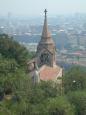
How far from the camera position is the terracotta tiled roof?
2014cm

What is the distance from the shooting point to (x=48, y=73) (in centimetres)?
2084

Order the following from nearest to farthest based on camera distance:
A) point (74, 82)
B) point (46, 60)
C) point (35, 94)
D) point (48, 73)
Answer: point (35, 94), point (74, 82), point (48, 73), point (46, 60)

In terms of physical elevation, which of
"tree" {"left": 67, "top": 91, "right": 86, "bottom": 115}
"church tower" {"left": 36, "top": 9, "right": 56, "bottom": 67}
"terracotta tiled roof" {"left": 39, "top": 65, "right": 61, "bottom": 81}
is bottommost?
"tree" {"left": 67, "top": 91, "right": 86, "bottom": 115}

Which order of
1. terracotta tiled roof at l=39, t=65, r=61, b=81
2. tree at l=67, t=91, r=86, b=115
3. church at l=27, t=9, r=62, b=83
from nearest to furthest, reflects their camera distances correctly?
tree at l=67, t=91, r=86, b=115, terracotta tiled roof at l=39, t=65, r=61, b=81, church at l=27, t=9, r=62, b=83

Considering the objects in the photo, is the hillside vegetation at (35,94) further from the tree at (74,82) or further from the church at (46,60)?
the church at (46,60)

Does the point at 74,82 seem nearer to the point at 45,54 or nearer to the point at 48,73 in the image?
the point at 48,73

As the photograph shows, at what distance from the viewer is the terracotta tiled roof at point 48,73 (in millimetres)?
20141

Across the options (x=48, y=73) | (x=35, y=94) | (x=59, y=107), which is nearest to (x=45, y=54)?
(x=48, y=73)

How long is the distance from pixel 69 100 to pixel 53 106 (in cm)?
166

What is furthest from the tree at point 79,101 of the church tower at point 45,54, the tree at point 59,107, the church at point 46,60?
the church tower at point 45,54

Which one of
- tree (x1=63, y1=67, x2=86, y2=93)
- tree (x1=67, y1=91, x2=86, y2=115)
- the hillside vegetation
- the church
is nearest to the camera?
the hillside vegetation

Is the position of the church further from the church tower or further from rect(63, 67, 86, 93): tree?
rect(63, 67, 86, 93): tree

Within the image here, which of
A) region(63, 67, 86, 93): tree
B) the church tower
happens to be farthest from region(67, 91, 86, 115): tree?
the church tower

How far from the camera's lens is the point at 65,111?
1616 cm
